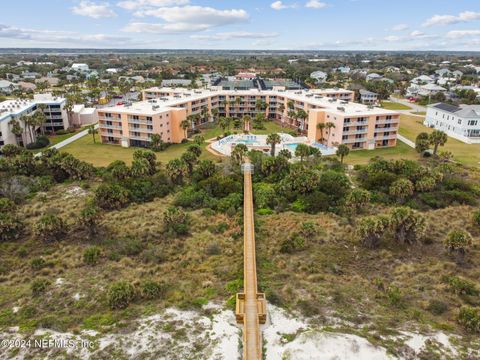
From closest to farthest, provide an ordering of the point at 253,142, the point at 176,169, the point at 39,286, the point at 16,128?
the point at 39,286 < the point at 176,169 < the point at 16,128 < the point at 253,142

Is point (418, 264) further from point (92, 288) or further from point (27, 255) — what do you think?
point (27, 255)

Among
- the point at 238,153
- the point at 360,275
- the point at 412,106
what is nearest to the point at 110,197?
the point at 238,153

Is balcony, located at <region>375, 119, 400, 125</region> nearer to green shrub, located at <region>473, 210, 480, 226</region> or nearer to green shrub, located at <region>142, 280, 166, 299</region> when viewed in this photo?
green shrub, located at <region>473, 210, 480, 226</region>

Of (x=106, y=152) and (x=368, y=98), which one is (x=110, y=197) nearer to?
(x=106, y=152)

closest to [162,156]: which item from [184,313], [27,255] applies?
[27,255]

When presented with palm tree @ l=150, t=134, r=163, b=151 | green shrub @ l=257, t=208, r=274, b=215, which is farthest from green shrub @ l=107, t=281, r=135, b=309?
palm tree @ l=150, t=134, r=163, b=151

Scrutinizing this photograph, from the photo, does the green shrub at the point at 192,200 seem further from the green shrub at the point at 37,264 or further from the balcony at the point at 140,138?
the balcony at the point at 140,138
